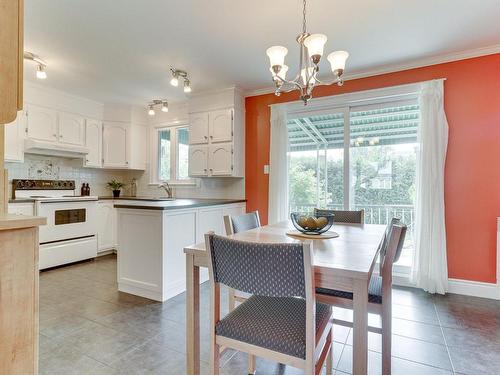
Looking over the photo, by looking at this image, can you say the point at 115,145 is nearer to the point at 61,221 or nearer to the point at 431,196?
the point at 61,221

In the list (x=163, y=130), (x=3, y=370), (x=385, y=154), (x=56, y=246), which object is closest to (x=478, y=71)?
(x=385, y=154)

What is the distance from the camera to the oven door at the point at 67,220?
345 centimetres

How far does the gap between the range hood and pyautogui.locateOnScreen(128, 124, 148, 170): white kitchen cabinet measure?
2.32 feet

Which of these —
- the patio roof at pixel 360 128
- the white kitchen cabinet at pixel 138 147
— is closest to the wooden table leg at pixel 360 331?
the patio roof at pixel 360 128

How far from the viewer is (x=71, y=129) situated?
407 cm

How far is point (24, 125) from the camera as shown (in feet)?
11.7

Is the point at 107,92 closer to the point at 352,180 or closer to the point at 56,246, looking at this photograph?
the point at 56,246

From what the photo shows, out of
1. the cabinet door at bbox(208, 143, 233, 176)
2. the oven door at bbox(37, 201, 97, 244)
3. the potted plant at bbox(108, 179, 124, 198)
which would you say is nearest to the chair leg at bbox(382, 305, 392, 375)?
the cabinet door at bbox(208, 143, 233, 176)

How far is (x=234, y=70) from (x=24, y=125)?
2830 mm

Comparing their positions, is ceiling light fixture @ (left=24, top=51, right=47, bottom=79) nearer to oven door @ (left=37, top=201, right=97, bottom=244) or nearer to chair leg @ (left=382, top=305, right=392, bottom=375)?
oven door @ (left=37, top=201, right=97, bottom=244)

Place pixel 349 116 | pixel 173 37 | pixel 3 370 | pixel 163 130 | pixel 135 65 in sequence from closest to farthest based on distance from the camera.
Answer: pixel 3 370, pixel 173 37, pixel 135 65, pixel 349 116, pixel 163 130

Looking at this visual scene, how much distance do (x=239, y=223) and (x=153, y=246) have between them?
3.78ft

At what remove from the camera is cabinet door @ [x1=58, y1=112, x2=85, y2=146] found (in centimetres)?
396

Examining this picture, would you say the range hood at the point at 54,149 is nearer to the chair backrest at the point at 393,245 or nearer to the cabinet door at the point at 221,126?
the cabinet door at the point at 221,126
